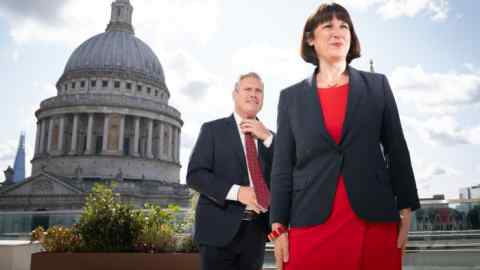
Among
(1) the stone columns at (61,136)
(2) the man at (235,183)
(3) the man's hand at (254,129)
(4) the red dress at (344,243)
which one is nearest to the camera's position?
(4) the red dress at (344,243)

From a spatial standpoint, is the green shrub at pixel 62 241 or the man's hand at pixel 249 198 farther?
the green shrub at pixel 62 241

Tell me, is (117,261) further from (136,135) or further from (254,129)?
(136,135)

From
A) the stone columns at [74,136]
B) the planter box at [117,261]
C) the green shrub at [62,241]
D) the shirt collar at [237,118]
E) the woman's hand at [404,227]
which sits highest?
the stone columns at [74,136]

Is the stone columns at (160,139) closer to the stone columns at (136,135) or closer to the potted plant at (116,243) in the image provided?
the stone columns at (136,135)

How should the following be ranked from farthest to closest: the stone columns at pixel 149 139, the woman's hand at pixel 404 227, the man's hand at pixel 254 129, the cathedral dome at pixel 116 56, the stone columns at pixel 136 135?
the cathedral dome at pixel 116 56 < the stone columns at pixel 149 139 < the stone columns at pixel 136 135 < the man's hand at pixel 254 129 < the woman's hand at pixel 404 227

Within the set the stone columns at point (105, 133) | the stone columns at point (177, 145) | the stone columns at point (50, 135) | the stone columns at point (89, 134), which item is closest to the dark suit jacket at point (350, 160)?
the stone columns at point (105, 133)

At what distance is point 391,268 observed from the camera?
2.63m

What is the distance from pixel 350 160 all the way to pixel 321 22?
38.4 inches

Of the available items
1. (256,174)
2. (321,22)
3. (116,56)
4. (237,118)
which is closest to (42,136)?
(116,56)

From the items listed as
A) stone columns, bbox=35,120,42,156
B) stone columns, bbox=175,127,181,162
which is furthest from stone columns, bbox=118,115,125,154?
stone columns, bbox=35,120,42,156

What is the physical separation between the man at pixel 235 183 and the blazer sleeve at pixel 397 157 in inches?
54.1

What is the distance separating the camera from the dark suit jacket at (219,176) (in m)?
4.02

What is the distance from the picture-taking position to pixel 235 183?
429cm

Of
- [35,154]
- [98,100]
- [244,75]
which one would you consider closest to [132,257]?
[244,75]
